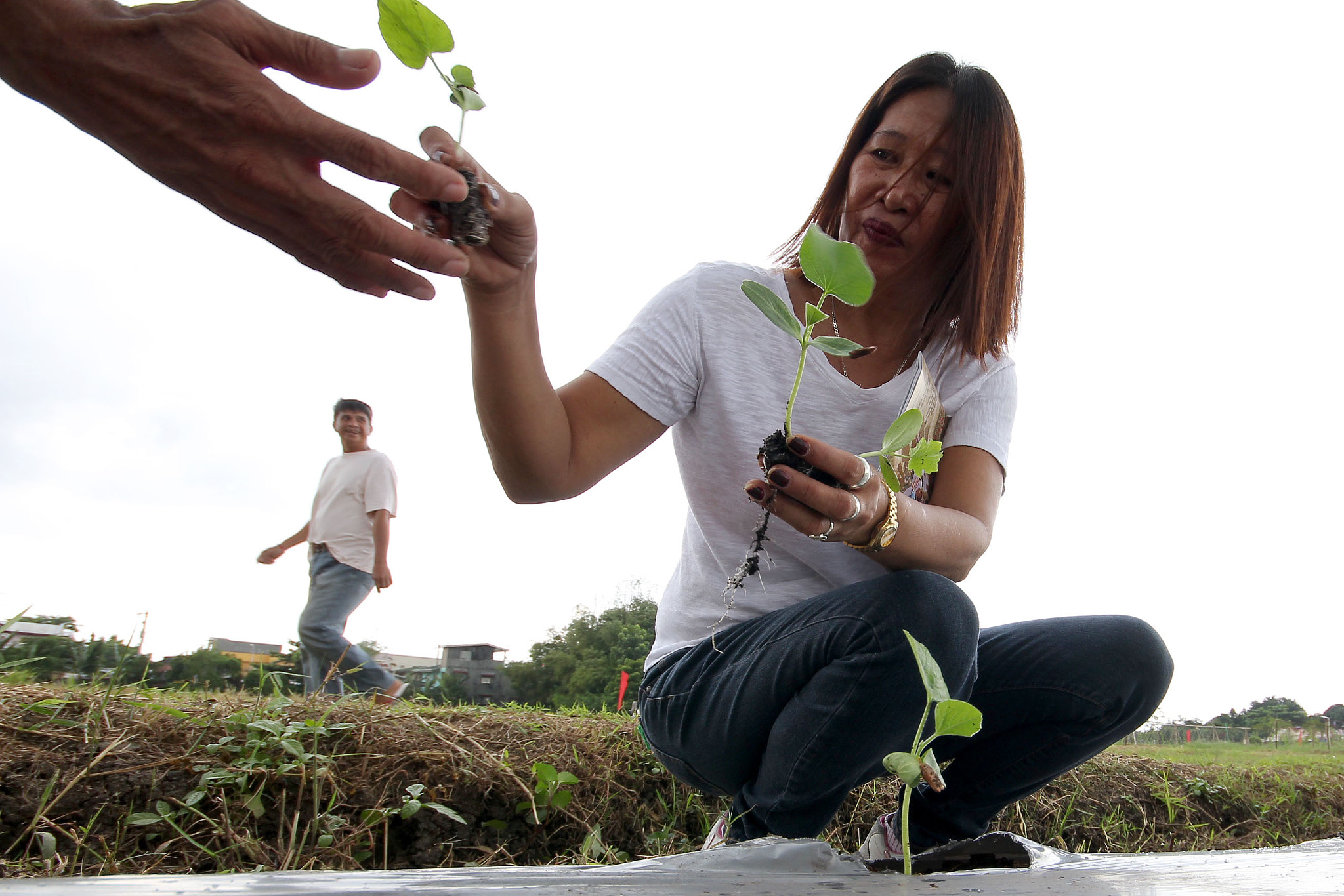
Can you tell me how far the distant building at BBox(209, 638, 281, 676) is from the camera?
1.82m

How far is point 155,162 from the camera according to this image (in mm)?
537

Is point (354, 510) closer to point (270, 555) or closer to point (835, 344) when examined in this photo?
point (270, 555)

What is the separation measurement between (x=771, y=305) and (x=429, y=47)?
40 cm

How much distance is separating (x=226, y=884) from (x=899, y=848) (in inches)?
36.7

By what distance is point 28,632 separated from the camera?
4.84 feet

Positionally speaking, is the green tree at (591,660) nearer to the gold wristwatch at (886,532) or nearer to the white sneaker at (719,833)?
the white sneaker at (719,833)

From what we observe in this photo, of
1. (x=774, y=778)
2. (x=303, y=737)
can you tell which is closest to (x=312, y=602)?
(x=303, y=737)

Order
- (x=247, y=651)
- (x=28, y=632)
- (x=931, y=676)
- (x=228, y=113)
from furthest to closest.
→ (x=247, y=651), (x=28, y=632), (x=931, y=676), (x=228, y=113)

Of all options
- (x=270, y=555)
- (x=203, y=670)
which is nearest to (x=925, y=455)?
(x=203, y=670)

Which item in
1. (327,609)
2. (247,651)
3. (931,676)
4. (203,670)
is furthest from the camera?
(327,609)

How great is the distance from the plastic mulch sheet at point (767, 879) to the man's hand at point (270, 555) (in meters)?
2.52

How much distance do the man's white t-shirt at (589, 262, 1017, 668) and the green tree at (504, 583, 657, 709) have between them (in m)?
1.11

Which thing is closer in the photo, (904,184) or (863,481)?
(863,481)

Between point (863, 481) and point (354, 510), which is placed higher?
point (354, 510)
